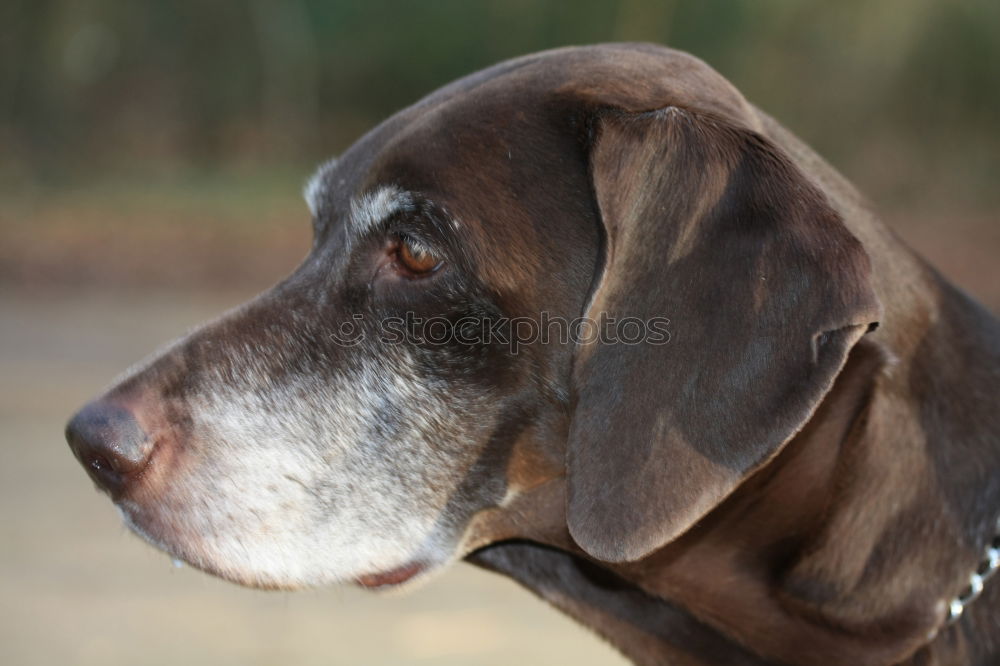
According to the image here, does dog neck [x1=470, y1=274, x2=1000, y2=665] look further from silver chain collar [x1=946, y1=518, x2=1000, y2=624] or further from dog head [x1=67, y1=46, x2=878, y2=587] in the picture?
dog head [x1=67, y1=46, x2=878, y2=587]

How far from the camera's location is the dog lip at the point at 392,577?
9.41 ft

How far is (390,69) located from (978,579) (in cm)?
1560

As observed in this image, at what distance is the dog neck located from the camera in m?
2.64

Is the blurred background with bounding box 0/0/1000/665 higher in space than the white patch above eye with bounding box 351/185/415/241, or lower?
lower

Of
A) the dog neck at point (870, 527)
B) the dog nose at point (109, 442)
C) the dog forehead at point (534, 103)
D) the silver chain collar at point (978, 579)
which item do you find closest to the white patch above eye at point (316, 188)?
the dog forehead at point (534, 103)

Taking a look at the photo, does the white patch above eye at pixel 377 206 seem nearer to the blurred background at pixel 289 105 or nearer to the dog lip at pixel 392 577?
the dog lip at pixel 392 577

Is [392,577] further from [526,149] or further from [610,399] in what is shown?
[526,149]

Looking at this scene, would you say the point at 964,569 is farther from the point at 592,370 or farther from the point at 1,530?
the point at 1,530

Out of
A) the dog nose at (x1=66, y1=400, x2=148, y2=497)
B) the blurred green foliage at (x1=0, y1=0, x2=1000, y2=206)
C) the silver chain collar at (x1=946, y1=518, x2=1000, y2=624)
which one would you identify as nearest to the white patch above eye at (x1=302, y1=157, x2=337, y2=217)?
A: the dog nose at (x1=66, y1=400, x2=148, y2=497)

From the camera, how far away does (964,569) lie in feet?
8.66

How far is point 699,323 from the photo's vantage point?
247 centimetres

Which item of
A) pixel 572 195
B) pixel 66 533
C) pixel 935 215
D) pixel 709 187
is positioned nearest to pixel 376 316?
pixel 572 195

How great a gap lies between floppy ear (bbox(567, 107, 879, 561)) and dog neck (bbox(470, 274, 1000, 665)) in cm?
30

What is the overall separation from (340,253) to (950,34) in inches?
586
